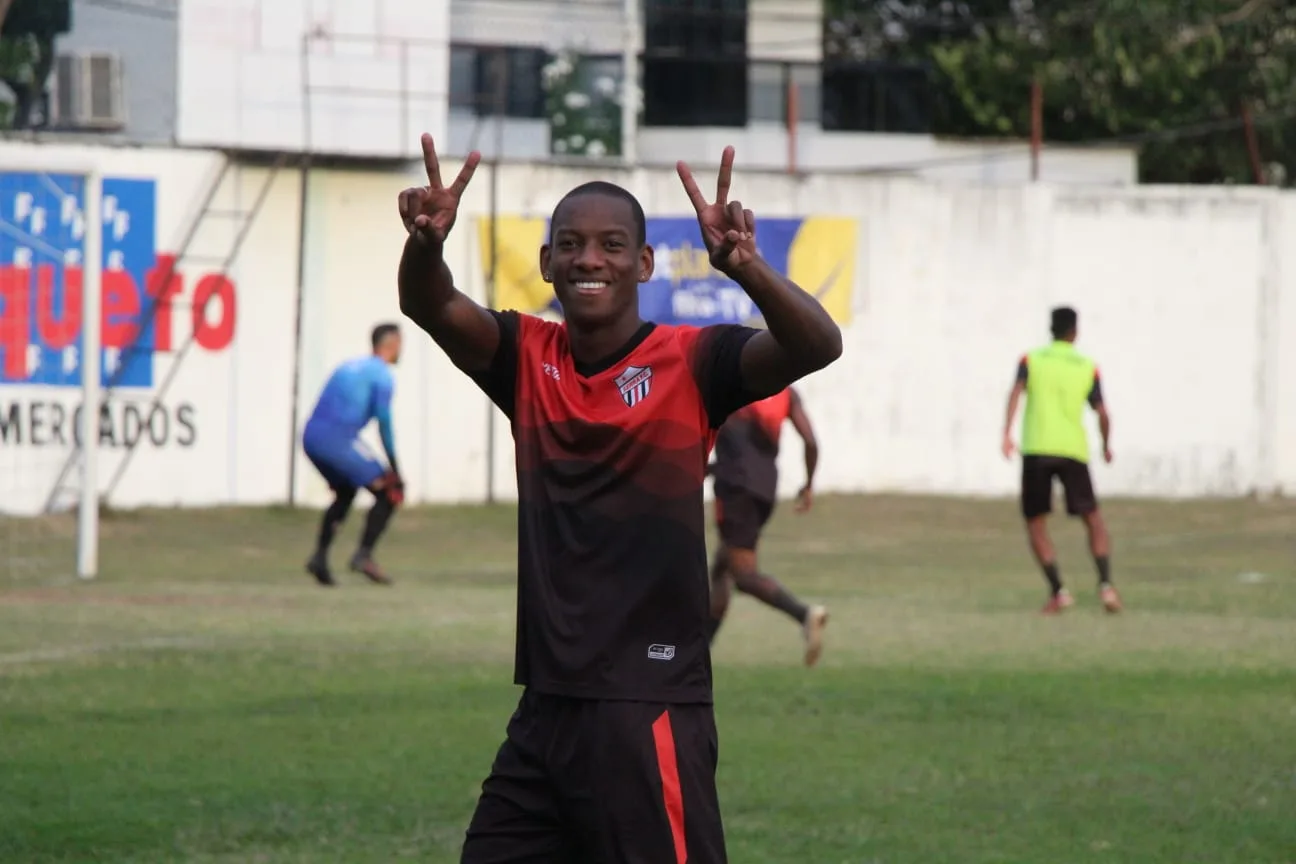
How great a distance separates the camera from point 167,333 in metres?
27.1

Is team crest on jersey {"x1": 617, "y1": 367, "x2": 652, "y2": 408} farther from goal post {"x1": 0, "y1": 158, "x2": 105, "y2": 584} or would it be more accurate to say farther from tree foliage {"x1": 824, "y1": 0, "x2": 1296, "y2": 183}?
tree foliage {"x1": 824, "y1": 0, "x2": 1296, "y2": 183}

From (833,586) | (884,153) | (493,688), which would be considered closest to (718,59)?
(884,153)

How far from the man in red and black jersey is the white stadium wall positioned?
22824mm

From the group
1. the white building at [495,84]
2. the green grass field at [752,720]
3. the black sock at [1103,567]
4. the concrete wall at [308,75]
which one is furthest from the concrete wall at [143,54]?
the black sock at [1103,567]

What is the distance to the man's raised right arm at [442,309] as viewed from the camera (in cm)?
479

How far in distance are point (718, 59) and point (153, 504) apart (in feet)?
55.1

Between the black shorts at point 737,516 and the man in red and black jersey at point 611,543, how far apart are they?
28.4 feet

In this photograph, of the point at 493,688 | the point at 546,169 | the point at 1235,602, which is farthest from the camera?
the point at 546,169

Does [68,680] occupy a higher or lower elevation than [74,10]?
lower

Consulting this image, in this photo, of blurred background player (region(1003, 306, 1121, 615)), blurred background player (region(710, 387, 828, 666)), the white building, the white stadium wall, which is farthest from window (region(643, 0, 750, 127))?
blurred background player (region(710, 387, 828, 666))

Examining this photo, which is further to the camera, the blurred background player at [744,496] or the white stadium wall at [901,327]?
the white stadium wall at [901,327]

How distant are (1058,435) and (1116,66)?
21368 mm

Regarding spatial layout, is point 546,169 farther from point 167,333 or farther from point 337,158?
point 167,333

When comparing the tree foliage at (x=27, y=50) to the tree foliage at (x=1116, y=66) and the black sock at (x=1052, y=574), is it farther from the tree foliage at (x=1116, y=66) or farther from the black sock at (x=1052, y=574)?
the black sock at (x=1052, y=574)
